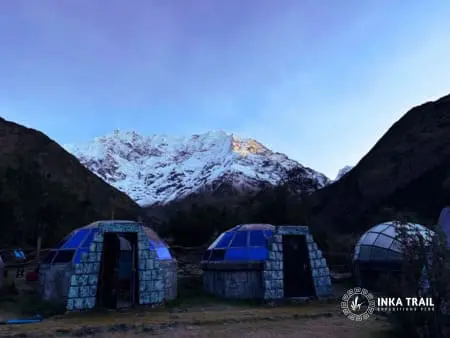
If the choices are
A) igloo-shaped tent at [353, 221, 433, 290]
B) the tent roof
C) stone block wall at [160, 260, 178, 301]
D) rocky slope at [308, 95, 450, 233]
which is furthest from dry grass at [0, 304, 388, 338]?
rocky slope at [308, 95, 450, 233]

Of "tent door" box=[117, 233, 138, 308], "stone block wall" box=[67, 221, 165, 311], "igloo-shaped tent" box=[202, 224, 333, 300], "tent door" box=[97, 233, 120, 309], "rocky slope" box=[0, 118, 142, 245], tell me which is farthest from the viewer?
"rocky slope" box=[0, 118, 142, 245]

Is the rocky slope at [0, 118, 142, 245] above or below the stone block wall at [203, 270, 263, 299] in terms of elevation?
above

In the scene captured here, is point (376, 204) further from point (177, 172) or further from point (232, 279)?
point (177, 172)

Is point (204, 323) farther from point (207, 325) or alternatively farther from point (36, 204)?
point (36, 204)

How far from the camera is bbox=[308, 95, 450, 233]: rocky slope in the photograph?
48906 millimetres

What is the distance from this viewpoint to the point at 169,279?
1872 centimetres

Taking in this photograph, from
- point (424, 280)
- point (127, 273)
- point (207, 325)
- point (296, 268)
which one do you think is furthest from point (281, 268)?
point (424, 280)

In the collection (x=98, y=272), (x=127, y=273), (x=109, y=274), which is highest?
(x=98, y=272)

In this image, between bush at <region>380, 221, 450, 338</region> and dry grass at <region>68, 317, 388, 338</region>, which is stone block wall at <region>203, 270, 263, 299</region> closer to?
dry grass at <region>68, 317, 388, 338</region>

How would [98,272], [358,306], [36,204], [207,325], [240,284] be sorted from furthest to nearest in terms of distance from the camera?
[36,204] < [240,284] < [98,272] < [358,306] < [207,325]

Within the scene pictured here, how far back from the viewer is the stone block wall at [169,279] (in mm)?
18328

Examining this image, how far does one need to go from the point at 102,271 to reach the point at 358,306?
924 centimetres

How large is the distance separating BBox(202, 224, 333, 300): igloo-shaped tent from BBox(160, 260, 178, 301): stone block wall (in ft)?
5.32

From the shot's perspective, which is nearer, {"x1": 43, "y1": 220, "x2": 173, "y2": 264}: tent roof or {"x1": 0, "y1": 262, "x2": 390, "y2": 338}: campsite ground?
{"x1": 0, "y1": 262, "x2": 390, "y2": 338}: campsite ground
